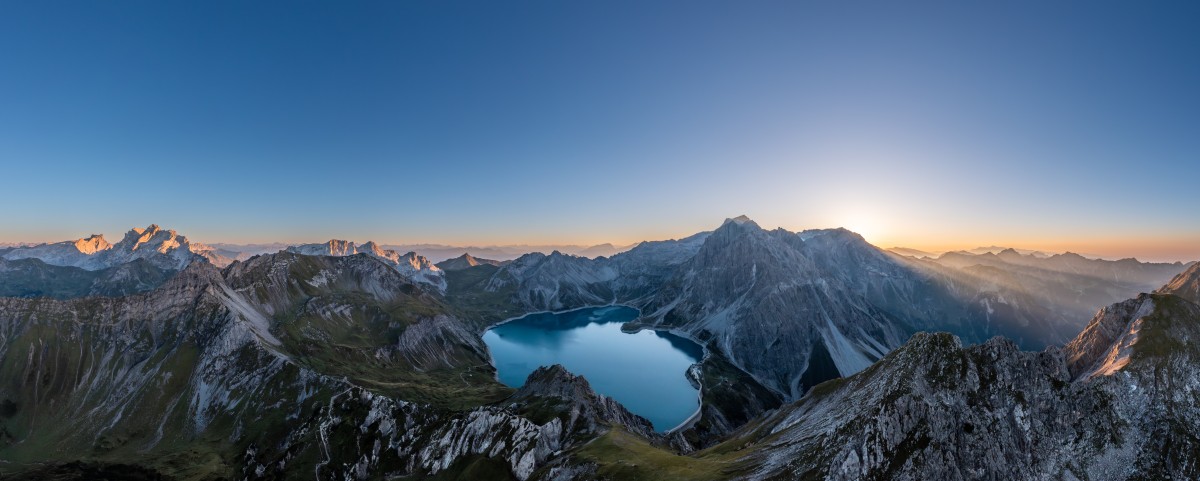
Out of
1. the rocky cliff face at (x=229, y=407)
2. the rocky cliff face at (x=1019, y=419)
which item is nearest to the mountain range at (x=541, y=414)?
the rocky cliff face at (x=1019, y=419)

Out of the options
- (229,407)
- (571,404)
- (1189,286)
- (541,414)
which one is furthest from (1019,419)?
(229,407)

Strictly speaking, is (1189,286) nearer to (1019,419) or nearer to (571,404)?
(1019,419)

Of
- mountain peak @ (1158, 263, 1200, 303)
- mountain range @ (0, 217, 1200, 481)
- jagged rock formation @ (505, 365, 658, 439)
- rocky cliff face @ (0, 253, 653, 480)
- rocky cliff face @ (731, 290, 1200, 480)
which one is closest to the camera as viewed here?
rocky cliff face @ (731, 290, 1200, 480)

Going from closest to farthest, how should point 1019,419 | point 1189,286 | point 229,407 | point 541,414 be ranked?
point 1019,419 < point 541,414 < point 229,407 < point 1189,286

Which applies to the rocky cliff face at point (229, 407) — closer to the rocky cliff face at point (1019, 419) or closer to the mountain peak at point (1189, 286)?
the rocky cliff face at point (1019, 419)

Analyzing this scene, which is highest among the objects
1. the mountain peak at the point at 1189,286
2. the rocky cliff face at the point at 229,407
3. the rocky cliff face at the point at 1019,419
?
the mountain peak at the point at 1189,286

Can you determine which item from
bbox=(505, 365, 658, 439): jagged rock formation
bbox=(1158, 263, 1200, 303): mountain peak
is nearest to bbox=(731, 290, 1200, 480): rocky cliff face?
bbox=(505, 365, 658, 439): jagged rock formation

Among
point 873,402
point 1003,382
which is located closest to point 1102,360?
point 1003,382

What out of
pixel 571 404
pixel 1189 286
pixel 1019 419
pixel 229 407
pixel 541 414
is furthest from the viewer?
pixel 1189 286

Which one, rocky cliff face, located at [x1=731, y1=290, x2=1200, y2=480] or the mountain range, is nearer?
rocky cliff face, located at [x1=731, y1=290, x2=1200, y2=480]

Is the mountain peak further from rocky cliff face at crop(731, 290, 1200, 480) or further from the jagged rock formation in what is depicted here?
the jagged rock formation

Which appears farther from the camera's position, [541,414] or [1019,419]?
[541,414]

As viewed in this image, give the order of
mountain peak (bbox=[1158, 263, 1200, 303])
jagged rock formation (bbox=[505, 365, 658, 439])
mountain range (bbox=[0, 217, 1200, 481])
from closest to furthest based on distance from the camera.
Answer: mountain range (bbox=[0, 217, 1200, 481]) < jagged rock formation (bbox=[505, 365, 658, 439]) < mountain peak (bbox=[1158, 263, 1200, 303])
